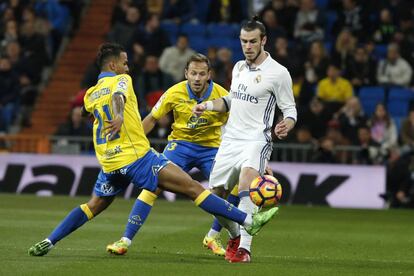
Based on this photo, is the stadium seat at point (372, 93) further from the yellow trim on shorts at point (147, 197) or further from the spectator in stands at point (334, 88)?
the yellow trim on shorts at point (147, 197)

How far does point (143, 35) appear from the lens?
79.6 ft

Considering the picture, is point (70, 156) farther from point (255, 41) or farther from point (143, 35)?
point (255, 41)

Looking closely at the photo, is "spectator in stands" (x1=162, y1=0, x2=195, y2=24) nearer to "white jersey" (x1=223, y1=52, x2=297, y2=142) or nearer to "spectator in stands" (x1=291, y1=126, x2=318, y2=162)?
"spectator in stands" (x1=291, y1=126, x2=318, y2=162)

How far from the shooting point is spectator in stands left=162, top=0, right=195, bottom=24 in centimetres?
2584

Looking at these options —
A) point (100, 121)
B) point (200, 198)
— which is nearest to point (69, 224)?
point (100, 121)

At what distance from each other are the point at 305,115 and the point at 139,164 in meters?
10.9

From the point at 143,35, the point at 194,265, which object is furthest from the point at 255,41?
the point at 143,35

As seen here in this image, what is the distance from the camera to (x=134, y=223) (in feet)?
38.0

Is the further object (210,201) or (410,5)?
(410,5)

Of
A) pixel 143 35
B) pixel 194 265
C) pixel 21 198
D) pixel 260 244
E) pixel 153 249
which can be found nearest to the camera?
pixel 194 265

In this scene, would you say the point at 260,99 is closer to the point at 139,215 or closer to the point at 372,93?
the point at 139,215

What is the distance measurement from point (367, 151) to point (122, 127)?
10485mm

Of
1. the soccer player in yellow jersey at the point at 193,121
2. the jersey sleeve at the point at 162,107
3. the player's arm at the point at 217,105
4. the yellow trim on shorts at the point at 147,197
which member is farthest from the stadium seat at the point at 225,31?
the yellow trim on shorts at the point at 147,197

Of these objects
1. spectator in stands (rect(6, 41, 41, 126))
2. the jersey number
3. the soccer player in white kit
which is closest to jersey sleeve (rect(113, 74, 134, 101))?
the jersey number
